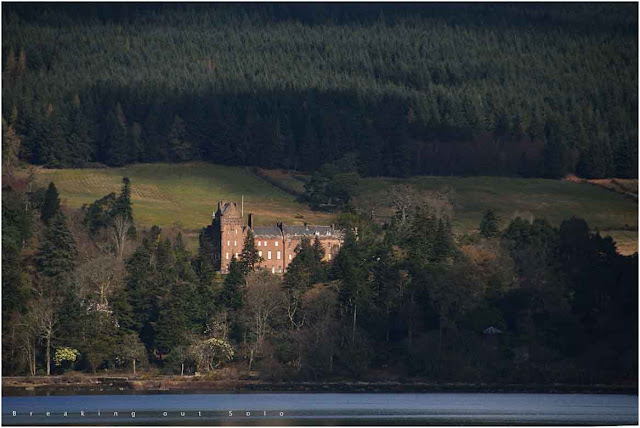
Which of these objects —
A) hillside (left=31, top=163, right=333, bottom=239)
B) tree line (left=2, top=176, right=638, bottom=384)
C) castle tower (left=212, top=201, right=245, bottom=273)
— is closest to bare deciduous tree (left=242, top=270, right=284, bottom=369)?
tree line (left=2, top=176, right=638, bottom=384)

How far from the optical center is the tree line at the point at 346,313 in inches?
3049

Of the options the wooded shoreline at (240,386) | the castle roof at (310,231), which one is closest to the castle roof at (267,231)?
the castle roof at (310,231)

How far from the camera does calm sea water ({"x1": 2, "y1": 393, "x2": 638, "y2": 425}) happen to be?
5853 cm

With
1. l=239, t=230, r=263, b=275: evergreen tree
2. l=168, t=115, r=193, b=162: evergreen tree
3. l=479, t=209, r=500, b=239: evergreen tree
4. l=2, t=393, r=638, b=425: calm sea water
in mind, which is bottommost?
l=2, t=393, r=638, b=425: calm sea water

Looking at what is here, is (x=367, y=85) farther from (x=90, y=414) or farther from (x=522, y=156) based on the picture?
(x=90, y=414)

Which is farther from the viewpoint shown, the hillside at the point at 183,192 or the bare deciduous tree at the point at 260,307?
the hillside at the point at 183,192

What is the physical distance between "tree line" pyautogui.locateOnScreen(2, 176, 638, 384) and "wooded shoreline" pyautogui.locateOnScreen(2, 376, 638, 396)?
1.48 metres

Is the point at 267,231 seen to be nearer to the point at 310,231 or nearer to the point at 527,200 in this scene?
the point at 310,231

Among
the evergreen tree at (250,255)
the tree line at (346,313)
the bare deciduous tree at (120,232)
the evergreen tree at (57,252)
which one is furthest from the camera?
the bare deciduous tree at (120,232)

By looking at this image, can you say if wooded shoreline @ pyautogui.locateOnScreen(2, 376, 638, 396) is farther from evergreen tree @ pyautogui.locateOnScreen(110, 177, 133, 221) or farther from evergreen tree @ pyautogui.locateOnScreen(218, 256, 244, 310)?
evergreen tree @ pyautogui.locateOnScreen(110, 177, 133, 221)

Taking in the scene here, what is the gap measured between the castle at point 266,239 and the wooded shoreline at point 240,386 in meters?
32.9

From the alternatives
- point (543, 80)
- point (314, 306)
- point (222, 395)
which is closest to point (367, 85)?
point (543, 80)

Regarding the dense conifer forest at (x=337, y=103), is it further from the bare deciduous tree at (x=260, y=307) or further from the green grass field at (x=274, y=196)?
the bare deciduous tree at (x=260, y=307)

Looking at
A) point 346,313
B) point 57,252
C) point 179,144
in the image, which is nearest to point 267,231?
point 57,252
